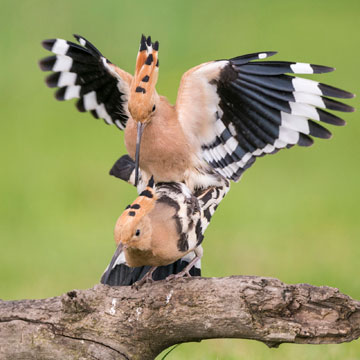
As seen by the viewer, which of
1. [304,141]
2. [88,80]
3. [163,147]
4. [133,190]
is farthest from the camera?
[133,190]

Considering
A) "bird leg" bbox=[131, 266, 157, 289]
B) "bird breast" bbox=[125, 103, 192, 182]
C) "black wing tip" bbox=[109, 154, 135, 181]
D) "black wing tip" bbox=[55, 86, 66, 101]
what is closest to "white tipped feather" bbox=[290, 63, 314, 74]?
"bird breast" bbox=[125, 103, 192, 182]

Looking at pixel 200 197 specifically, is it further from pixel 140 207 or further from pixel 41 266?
pixel 41 266

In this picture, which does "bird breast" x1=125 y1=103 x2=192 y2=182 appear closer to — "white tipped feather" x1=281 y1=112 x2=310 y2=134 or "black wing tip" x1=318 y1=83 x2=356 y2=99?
"white tipped feather" x1=281 y1=112 x2=310 y2=134

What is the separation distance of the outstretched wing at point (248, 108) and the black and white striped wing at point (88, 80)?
1.34ft

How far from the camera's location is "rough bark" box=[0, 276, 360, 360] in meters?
3.71

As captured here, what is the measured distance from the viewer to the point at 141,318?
386cm

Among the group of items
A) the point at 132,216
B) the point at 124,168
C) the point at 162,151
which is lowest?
the point at 132,216

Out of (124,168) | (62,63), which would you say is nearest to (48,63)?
(62,63)

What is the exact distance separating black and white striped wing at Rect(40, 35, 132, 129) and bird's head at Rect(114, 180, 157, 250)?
0.87 meters

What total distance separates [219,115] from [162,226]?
736 mm

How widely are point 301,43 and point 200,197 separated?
7.84 m

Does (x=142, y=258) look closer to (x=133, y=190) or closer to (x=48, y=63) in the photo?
(x=48, y=63)

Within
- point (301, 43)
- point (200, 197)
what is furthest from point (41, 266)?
point (301, 43)

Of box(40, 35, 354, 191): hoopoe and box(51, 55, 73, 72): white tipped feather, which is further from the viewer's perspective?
box(51, 55, 73, 72): white tipped feather
